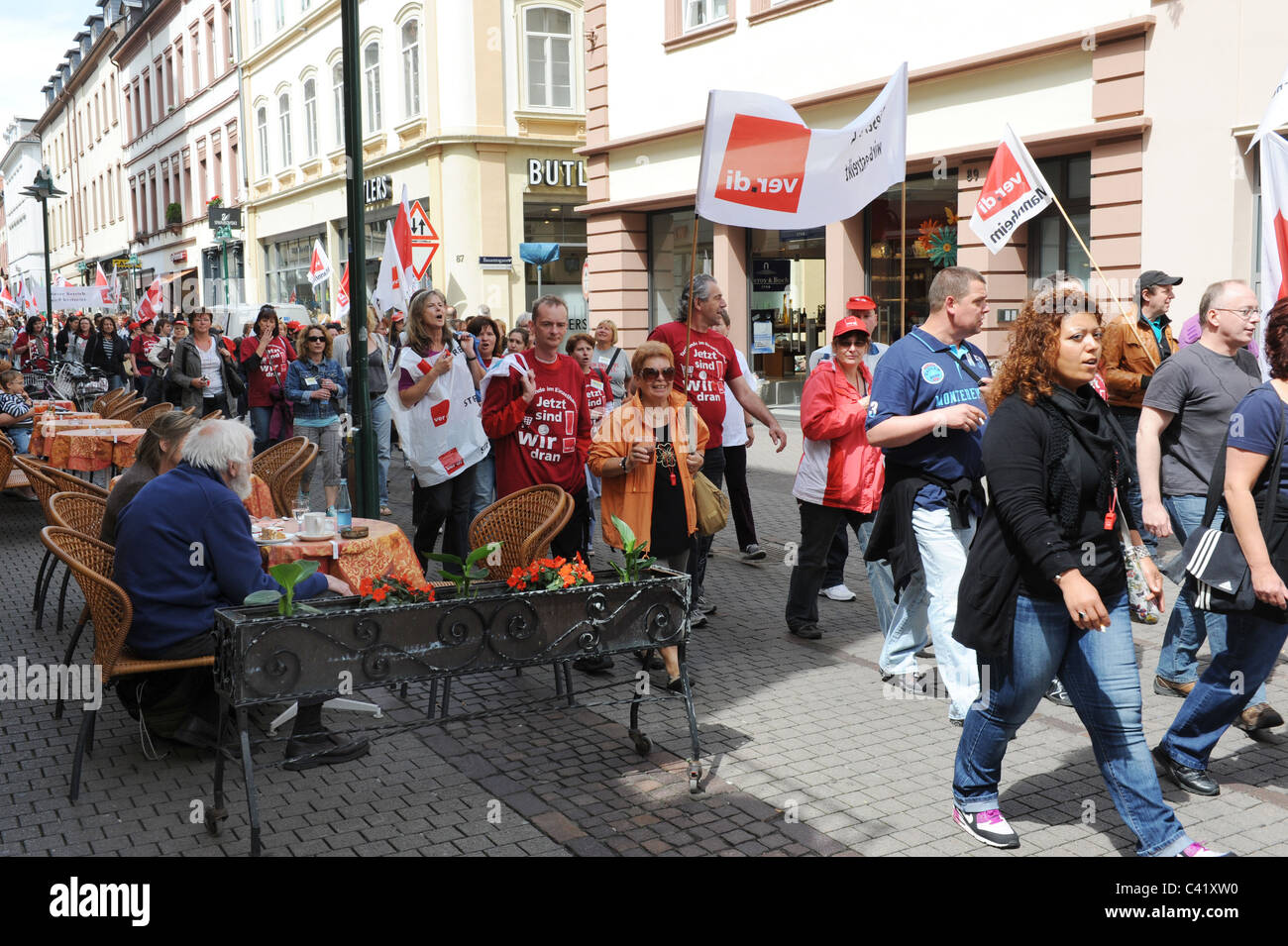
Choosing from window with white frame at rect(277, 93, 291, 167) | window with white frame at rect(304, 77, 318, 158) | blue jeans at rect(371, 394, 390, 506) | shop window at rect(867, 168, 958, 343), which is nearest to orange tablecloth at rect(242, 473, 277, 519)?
blue jeans at rect(371, 394, 390, 506)

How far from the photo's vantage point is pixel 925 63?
15242 mm

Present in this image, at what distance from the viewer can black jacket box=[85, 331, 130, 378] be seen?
20.6m

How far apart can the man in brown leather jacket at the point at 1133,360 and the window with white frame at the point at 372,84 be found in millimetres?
25924

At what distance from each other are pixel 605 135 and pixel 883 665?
16.7m

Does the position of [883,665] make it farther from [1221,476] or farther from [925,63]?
[925,63]

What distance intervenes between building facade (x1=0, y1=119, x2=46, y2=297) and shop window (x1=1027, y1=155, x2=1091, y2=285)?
75.0 meters

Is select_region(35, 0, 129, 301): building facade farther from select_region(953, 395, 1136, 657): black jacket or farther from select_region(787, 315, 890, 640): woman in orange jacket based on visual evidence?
select_region(953, 395, 1136, 657): black jacket

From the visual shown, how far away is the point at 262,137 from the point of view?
39.3 metres

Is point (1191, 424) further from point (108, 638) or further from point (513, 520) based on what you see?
point (108, 638)

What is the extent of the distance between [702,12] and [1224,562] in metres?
16.4

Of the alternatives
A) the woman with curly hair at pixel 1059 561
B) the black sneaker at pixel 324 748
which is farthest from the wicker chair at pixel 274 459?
the woman with curly hair at pixel 1059 561

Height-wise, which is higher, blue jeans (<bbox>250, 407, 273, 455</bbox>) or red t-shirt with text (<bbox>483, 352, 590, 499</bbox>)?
red t-shirt with text (<bbox>483, 352, 590, 499</bbox>)

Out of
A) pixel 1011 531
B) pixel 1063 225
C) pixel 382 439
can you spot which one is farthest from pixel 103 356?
pixel 1011 531

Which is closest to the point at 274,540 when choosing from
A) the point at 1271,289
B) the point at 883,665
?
the point at 883,665
